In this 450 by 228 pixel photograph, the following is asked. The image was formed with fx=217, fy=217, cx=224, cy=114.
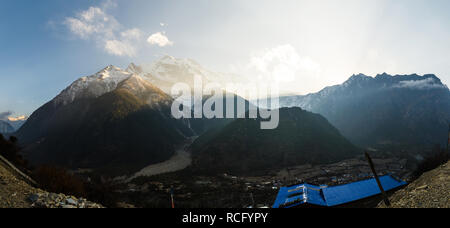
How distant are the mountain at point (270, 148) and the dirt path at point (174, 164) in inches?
367

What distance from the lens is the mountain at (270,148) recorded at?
9536cm

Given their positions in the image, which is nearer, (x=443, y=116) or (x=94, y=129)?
(x=94, y=129)

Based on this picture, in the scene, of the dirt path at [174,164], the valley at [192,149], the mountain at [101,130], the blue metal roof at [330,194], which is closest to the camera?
the blue metal roof at [330,194]

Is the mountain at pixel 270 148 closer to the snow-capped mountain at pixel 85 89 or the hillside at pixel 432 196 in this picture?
the hillside at pixel 432 196

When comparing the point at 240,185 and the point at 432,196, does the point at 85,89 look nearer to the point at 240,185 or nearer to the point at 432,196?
the point at 240,185

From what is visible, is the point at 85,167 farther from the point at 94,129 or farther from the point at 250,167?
the point at 250,167

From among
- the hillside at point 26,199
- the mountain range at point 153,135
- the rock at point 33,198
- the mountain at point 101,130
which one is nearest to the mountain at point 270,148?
the mountain range at point 153,135

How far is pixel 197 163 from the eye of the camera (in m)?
98.6

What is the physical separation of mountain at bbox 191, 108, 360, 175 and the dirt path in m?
9.32
